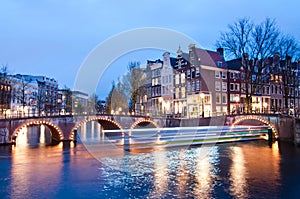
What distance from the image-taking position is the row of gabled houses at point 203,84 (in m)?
52.5

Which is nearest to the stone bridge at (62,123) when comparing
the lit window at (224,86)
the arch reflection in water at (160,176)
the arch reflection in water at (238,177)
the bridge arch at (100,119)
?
the bridge arch at (100,119)

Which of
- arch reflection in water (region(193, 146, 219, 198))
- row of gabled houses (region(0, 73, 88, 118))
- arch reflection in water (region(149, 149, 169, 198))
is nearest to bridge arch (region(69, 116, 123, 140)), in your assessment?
row of gabled houses (region(0, 73, 88, 118))

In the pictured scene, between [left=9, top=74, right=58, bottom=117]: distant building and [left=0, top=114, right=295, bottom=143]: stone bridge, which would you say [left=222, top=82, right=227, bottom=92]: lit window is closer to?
[left=0, top=114, right=295, bottom=143]: stone bridge

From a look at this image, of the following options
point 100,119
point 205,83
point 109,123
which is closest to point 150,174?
point 100,119

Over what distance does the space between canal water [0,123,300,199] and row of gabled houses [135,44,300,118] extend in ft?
87.2

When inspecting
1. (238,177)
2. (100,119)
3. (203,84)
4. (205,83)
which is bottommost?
(238,177)

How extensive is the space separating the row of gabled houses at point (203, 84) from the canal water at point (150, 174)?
2656 cm

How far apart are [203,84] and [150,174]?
38.1 metres

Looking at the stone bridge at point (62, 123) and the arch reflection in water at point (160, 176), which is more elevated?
the stone bridge at point (62, 123)

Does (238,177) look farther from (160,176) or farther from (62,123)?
(62,123)

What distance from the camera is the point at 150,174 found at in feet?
52.8

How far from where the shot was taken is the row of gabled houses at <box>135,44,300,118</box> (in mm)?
Result: 52469

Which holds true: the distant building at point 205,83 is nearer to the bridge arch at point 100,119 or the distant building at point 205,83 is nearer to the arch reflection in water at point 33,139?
the bridge arch at point 100,119

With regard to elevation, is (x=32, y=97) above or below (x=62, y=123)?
above
